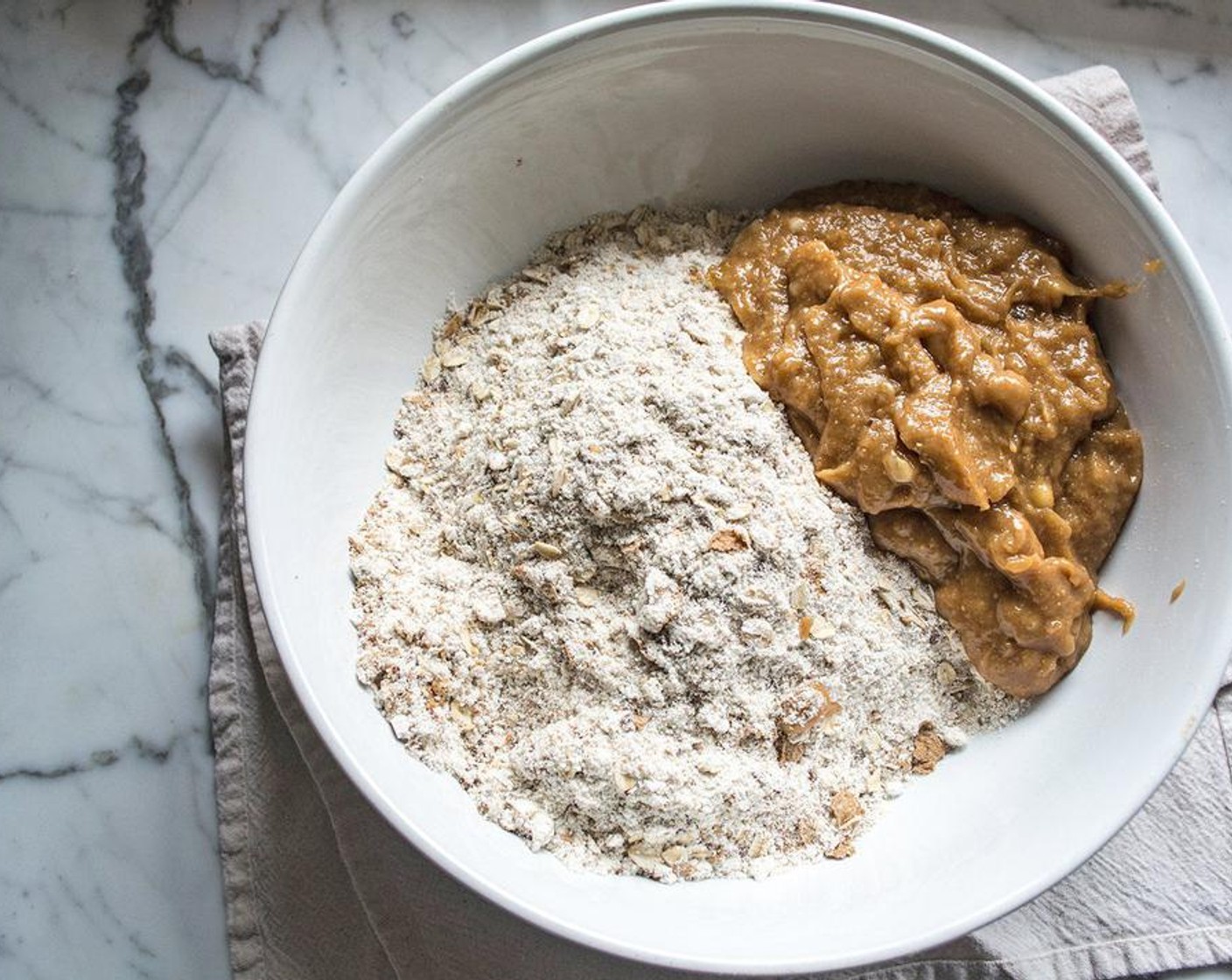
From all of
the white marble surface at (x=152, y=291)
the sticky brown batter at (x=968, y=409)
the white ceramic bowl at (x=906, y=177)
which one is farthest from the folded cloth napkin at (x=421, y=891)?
the sticky brown batter at (x=968, y=409)

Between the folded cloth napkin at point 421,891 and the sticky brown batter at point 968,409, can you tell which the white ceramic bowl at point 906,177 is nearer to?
the sticky brown batter at point 968,409

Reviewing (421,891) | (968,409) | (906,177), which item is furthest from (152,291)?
(968,409)

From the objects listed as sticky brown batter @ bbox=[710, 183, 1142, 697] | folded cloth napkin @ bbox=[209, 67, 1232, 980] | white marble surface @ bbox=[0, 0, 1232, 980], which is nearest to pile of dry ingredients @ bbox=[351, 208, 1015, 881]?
sticky brown batter @ bbox=[710, 183, 1142, 697]

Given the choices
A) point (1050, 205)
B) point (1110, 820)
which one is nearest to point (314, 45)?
point (1050, 205)

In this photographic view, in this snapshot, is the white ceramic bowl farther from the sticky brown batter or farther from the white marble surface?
the white marble surface

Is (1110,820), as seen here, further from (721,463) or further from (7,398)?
(7,398)

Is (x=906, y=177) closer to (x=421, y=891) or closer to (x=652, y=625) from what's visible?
(x=652, y=625)
